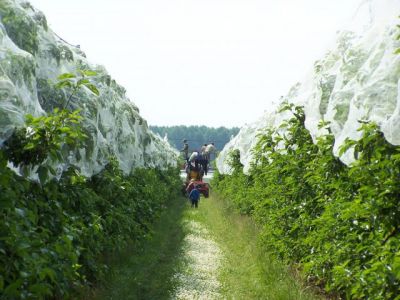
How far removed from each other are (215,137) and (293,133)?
122 m

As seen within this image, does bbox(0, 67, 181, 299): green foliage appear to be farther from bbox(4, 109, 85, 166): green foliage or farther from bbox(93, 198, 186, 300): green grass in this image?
bbox(93, 198, 186, 300): green grass

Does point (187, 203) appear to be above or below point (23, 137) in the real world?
above

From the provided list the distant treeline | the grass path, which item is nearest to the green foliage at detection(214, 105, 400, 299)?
the grass path

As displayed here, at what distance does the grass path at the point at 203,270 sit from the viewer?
721cm

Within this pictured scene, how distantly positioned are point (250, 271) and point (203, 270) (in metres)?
0.92

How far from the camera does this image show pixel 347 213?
430cm

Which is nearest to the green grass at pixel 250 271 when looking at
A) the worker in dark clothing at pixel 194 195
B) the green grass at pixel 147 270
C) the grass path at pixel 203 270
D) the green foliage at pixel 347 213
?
the grass path at pixel 203 270

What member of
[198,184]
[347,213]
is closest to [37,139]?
[347,213]

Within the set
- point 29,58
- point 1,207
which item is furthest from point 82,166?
point 1,207

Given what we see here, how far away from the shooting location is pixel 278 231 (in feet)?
25.1

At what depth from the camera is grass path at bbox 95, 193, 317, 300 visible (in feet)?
23.6

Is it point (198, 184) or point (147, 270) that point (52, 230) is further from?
point (198, 184)

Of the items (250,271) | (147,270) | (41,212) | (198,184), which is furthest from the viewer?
(198,184)

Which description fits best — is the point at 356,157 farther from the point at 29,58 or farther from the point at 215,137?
the point at 215,137
